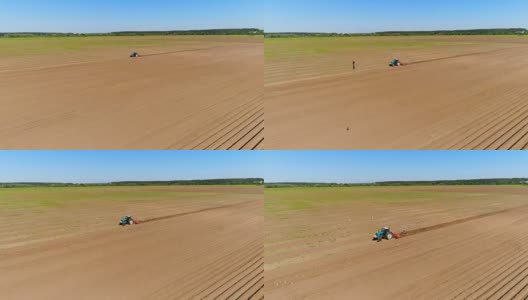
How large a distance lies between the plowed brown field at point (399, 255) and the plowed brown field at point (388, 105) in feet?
2.22

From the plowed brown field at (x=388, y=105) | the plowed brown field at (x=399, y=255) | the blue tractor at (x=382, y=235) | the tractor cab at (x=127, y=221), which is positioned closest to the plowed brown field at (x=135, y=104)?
the plowed brown field at (x=388, y=105)

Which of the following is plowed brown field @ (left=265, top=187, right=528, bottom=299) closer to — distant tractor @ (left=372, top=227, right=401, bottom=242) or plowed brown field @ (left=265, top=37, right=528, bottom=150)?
distant tractor @ (left=372, top=227, right=401, bottom=242)

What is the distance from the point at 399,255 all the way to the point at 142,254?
243 centimetres

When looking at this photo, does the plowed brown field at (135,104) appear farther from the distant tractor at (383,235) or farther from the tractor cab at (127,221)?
the distant tractor at (383,235)

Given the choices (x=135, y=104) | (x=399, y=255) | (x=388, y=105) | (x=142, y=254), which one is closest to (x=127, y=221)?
(x=142, y=254)

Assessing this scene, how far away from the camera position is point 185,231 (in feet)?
14.4

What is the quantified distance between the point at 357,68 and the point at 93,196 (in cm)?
482

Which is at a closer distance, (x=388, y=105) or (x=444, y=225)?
(x=388, y=105)

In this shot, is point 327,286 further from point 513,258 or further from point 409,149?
point 513,258

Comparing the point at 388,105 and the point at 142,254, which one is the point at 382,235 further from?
the point at 142,254

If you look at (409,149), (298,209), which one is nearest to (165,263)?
(298,209)

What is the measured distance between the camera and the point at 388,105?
3691 millimetres

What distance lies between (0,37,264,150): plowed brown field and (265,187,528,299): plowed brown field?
2.68 feet

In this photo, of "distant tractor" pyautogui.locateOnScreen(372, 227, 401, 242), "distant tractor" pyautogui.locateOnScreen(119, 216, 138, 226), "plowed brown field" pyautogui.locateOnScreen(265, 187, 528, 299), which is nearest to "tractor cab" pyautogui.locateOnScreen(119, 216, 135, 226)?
"distant tractor" pyautogui.locateOnScreen(119, 216, 138, 226)
